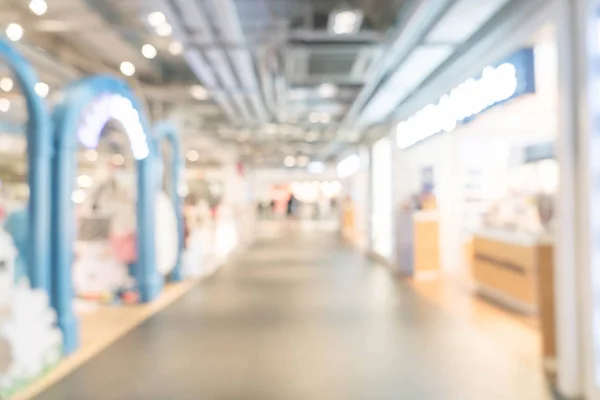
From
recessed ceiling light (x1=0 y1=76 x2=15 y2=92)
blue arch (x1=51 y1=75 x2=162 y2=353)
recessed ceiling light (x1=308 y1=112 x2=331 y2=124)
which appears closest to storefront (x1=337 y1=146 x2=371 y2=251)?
recessed ceiling light (x1=308 y1=112 x2=331 y2=124)

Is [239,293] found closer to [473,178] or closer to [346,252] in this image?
[473,178]

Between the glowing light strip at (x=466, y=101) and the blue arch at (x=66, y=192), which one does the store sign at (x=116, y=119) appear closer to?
the blue arch at (x=66, y=192)

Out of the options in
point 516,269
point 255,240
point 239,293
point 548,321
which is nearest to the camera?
point 548,321

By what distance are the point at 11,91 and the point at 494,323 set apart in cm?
713

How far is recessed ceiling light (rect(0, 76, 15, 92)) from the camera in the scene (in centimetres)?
726

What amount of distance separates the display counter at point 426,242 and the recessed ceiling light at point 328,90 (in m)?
2.46

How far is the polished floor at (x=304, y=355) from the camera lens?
3750mm

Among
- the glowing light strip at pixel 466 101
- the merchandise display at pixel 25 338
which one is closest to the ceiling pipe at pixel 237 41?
the glowing light strip at pixel 466 101

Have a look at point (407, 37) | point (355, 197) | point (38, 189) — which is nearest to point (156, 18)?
point (38, 189)

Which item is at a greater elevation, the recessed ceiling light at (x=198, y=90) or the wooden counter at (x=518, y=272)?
the recessed ceiling light at (x=198, y=90)

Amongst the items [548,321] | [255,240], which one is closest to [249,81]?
[548,321]

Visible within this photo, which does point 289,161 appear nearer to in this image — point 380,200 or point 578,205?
point 380,200

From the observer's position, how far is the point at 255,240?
1778 cm

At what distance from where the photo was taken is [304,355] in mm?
4594
